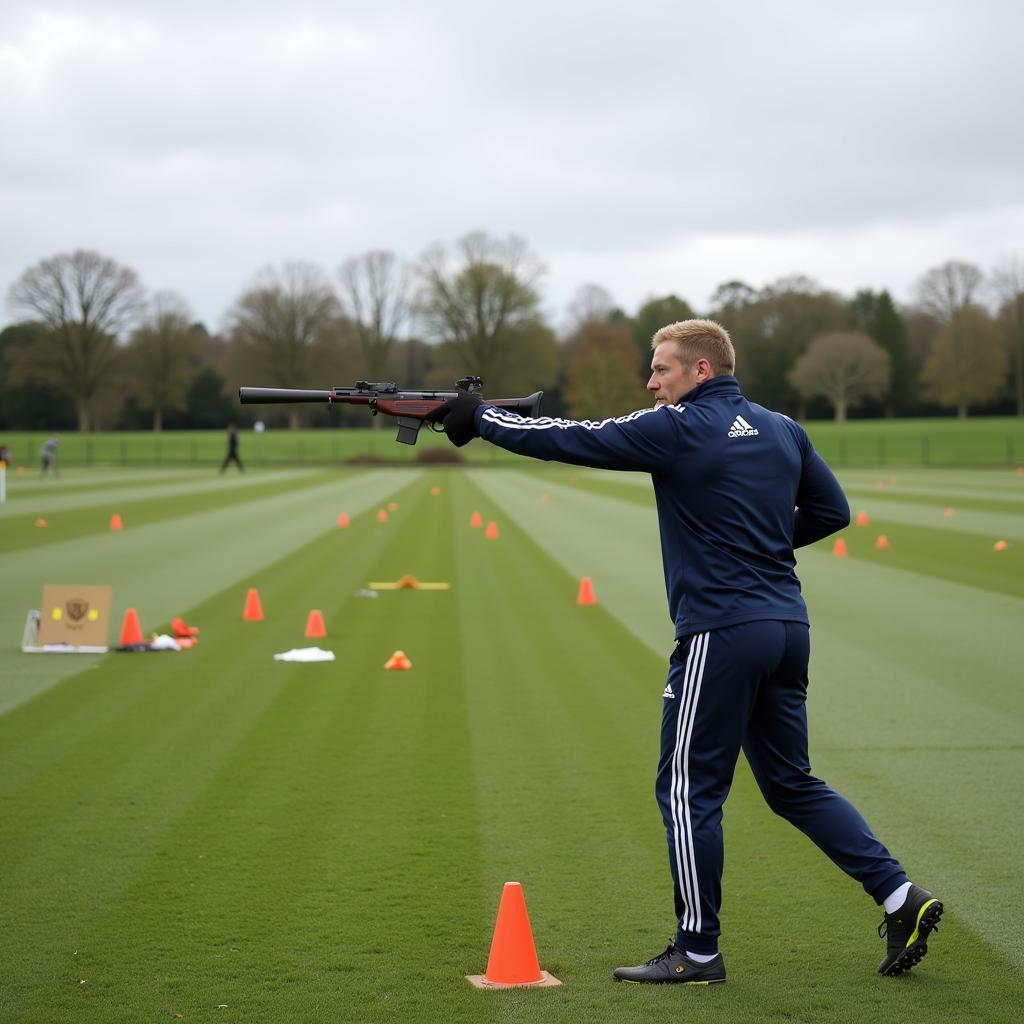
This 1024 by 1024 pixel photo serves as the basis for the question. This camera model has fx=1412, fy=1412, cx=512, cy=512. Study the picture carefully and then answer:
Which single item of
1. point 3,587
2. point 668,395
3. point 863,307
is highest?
point 863,307

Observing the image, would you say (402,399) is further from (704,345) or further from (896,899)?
(896,899)

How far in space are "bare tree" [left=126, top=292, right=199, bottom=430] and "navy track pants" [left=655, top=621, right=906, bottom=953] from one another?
11595 cm

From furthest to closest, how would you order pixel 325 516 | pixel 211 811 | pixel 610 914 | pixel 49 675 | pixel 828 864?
pixel 325 516 → pixel 49 675 → pixel 211 811 → pixel 828 864 → pixel 610 914

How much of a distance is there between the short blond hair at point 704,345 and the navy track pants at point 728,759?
0.94 m

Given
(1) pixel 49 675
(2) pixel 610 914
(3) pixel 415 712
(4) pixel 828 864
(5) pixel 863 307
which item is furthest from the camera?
(5) pixel 863 307

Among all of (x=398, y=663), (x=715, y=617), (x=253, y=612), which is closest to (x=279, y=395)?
(x=715, y=617)

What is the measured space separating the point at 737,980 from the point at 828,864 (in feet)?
5.29

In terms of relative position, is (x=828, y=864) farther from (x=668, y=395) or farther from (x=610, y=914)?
(x=668, y=395)

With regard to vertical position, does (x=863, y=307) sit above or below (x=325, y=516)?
above

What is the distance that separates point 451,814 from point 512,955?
2435mm

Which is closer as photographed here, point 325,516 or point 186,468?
point 325,516

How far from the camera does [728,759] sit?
4918 mm

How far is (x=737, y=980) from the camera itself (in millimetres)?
5000

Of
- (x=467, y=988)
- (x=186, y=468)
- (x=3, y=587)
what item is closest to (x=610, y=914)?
(x=467, y=988)
